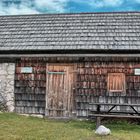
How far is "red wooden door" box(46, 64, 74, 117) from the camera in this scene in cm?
1285

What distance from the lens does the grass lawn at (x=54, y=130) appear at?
28.7 feet

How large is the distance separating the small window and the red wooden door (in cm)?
145

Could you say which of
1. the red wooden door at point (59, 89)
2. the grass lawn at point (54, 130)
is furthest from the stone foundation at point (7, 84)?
the red wooden door at point (59, 89)

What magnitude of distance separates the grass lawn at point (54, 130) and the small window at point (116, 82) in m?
1.33

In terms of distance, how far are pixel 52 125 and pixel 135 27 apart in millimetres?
6010

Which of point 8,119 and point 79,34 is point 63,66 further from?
point 8,119

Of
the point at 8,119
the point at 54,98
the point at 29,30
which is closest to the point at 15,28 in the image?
the point at 29,30

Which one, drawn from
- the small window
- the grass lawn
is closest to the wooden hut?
the small window

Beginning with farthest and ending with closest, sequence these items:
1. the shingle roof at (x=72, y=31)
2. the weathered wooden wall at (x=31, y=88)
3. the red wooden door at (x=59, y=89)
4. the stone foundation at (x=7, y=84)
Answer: the stone foundation at (x=7, y=84) < the shingle roof at (x=72, y=31) < the weathered wooden wall at (x=31, y=88) < the red wooden door at (x=59, y=89)

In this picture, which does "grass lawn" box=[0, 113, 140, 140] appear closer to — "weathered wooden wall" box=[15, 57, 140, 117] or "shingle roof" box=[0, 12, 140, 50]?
"weathered wooden wall" box=[15, 57, 140, 117]

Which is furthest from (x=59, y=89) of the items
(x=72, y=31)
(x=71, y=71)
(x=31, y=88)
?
(x=72, y=31)

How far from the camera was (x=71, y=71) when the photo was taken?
12.8 metres

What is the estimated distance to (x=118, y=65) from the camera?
496 inches

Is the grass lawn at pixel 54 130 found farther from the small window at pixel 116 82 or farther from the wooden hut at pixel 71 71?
the small window at pixel 116 82
